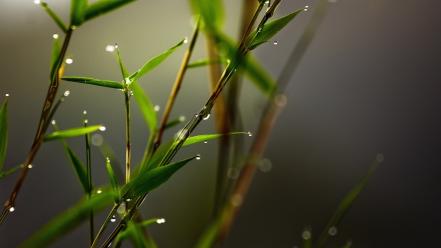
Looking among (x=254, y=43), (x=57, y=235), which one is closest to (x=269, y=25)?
(x=254, y=43)

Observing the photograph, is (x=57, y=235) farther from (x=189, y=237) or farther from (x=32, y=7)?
(x=32, y=7)

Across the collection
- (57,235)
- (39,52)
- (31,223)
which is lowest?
(57,235)

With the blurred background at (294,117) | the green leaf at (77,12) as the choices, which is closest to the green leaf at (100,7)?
the green leaf at (77,12)

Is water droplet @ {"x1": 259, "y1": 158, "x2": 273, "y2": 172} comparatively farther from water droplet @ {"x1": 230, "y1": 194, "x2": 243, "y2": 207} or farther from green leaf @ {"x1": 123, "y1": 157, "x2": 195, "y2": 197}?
green leaf @ {"x1": 123, "y1": 157, "x2": 195, "y2": 197}

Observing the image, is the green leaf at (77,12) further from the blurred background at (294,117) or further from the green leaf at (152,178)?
the blurred background at (294,117)

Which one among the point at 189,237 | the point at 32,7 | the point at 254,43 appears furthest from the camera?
the point at 32,7
